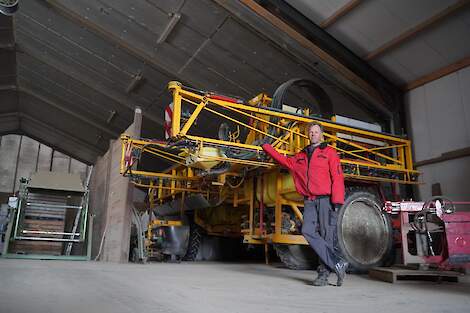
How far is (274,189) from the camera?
571 cm

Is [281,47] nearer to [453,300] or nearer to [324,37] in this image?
[324,37]

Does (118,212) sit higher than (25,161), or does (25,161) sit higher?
(25,161)

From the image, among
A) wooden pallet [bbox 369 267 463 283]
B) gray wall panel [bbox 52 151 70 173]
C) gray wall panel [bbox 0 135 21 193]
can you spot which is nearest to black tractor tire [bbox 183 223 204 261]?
wooden pallet [bbox 369 267 463 283]

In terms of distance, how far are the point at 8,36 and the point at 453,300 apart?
10.5 metres

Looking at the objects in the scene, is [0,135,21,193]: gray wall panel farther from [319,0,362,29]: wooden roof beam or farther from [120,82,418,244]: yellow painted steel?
[319,0,362,29]: wooden roof beam

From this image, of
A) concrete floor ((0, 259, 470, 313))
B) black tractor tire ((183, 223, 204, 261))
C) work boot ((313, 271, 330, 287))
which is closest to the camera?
concrete floor ((0, 259, 470, 313))

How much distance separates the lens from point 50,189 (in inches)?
379

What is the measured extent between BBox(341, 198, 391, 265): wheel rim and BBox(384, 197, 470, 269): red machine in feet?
2.74

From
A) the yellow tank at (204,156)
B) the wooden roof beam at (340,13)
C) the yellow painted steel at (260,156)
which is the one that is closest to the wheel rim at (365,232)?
the yellow painted steel at (260,156)

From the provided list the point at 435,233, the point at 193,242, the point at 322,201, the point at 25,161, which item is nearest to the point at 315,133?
the point at 322,201

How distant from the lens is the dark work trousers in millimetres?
3752

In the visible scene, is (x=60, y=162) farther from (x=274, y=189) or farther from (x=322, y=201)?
(x=322, y=201)

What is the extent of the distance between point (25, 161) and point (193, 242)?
14.5 metres

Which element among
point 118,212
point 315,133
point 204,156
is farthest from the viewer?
point 118,212
